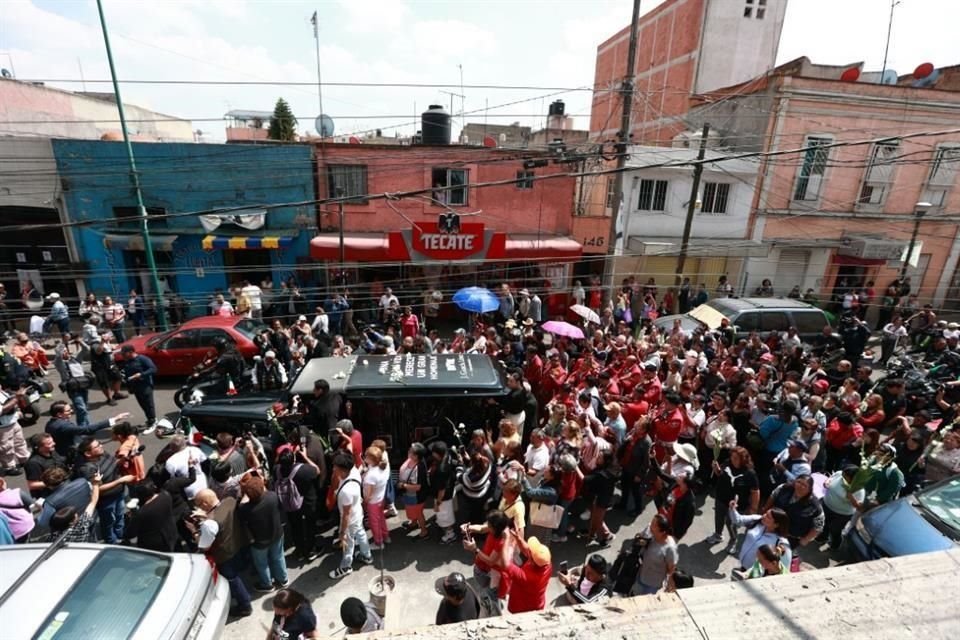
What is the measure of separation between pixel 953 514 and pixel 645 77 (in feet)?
80.2

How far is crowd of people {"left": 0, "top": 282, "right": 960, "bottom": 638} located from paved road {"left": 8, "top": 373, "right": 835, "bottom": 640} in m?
0.12

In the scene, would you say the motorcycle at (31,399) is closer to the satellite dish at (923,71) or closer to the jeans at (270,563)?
the jeans at (270,563)

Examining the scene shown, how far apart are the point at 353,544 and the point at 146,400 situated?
582 centimetres

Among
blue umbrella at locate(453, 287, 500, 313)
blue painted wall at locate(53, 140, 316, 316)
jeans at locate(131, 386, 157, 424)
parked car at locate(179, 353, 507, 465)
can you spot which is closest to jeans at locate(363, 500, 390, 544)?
parked car at locate(179, 353, 507, 465)

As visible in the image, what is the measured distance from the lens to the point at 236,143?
15797 mm

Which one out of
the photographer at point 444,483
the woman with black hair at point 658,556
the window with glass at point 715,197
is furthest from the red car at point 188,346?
the window with glass at point 715,197

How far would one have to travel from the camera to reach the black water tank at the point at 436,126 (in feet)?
53.7

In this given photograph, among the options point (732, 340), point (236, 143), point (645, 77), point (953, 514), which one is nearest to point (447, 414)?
point (953, 514)

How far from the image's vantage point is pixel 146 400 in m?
8.61

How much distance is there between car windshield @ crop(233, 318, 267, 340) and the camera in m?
10.8

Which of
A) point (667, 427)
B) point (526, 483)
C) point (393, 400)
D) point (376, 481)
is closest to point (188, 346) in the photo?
point (393, 400)

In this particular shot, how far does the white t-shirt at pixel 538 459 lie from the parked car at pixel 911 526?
3.42m

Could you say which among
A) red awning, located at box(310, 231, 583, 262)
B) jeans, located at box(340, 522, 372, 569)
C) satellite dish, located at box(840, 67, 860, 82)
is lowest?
jeans, located at box(340, 522, 372, 569)

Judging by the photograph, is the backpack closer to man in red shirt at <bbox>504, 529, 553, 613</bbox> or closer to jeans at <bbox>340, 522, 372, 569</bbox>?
jeans at <bbox>340, 522, 372, 569</bbox>
